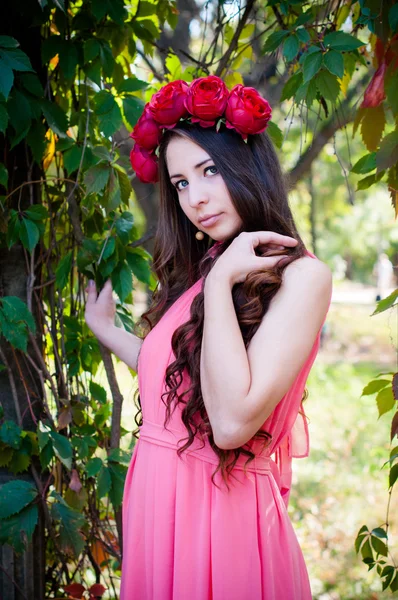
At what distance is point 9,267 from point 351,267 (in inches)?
1244

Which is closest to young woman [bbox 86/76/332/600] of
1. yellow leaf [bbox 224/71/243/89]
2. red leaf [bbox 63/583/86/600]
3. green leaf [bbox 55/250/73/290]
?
green leaf [bbox 55/250/73/290]

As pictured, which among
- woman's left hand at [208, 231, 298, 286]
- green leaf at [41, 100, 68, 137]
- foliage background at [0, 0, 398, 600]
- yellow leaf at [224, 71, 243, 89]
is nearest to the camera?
woman's left hand at [208, 231, 298, 286]

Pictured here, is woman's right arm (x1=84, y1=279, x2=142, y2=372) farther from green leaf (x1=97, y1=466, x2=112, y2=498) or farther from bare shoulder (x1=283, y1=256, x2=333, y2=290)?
bare shoulder (x1=283, y1=256, x2=333, y2=290)

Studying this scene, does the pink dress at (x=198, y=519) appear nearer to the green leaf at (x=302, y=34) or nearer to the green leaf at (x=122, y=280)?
the green leaf at (x=122, y=280)

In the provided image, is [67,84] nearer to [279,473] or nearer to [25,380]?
[25,380]

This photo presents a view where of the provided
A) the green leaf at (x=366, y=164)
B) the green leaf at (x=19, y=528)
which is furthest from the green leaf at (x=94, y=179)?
the green leaf at (x=19, y=528)

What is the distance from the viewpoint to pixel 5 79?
1.54m

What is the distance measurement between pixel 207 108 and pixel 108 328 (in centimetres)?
75

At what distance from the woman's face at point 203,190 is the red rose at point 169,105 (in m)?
0.05

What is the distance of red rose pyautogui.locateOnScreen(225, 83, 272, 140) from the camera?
4.98 ft

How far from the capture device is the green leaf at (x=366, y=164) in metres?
1.81

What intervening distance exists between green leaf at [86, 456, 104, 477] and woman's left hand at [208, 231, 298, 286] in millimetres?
807

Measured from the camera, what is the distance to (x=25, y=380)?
6.61 ft

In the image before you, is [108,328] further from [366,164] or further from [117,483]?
[366,164]
